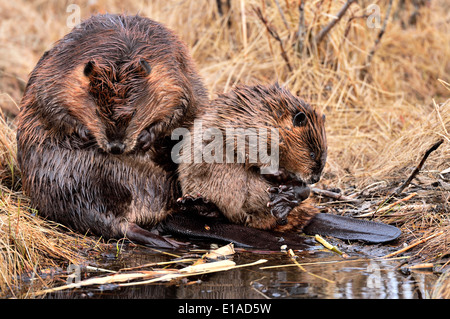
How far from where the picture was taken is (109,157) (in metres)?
3.67

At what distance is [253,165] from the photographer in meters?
3.56

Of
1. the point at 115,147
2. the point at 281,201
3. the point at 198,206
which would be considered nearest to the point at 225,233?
the point at 198,206

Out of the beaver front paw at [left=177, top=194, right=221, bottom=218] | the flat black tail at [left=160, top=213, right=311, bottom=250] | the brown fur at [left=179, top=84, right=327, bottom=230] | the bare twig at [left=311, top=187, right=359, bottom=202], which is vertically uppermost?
the brown fur at [left=179, top=84, right=327, bottom=230]

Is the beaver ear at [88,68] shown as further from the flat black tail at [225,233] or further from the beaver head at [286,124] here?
the flat black tail at [225,233]

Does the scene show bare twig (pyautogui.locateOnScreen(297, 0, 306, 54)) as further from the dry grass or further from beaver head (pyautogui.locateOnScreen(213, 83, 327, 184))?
beaver head (pyautogui.locateOnScreen(213, 83, 327, 184))

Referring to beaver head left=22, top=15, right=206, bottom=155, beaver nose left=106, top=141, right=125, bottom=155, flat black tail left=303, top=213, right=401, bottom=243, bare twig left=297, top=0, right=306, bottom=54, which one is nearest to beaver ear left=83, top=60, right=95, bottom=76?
beaver head left=22, top=15, right=206, bottom=155

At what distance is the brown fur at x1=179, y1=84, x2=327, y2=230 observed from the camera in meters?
3.54

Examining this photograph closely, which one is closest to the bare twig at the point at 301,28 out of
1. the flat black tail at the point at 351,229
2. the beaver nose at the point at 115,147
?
the flat black tail at the point at 351,229

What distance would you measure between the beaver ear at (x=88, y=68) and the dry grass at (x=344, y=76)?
2.63 feet

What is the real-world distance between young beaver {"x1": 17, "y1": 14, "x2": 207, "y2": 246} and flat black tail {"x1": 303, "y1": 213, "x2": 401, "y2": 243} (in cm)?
85

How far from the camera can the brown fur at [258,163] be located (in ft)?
11.6

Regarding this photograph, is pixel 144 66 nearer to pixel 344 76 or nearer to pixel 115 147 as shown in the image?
pixel 115 147
